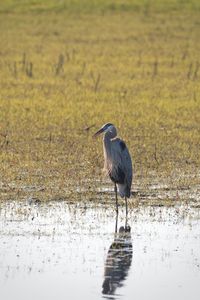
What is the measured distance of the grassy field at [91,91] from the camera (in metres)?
12.7

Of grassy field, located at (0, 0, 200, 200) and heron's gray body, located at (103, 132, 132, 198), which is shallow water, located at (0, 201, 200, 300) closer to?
heron's gray body, located at (103, 132, 132, 198)

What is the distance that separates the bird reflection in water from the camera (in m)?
7.84

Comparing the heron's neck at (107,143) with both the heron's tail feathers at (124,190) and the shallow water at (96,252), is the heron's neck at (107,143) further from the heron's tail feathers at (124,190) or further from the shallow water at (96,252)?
the shallow water at (96,252)

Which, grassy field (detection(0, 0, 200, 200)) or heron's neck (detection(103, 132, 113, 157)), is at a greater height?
heron's neck (detection(103, 132, 113, 157))

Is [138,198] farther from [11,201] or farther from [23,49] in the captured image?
[23,49]

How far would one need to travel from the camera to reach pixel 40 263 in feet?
27.8

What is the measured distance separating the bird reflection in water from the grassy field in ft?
5.55

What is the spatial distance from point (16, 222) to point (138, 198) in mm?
1773

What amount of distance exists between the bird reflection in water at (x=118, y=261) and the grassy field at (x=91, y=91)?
1692 millimetres

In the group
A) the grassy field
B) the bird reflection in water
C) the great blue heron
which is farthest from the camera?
the grassy field

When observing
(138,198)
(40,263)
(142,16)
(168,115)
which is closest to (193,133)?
(168,115)

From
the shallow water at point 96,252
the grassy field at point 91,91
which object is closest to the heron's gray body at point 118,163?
the shallow water at point 96,252

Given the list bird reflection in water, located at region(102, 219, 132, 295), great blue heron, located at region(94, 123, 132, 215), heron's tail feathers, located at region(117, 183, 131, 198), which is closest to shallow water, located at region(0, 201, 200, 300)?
bird reflection in water, located at region(102, 219, 132, 295)

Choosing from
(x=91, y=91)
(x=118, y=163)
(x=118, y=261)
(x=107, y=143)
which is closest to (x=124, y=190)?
(x=118, y=163)
